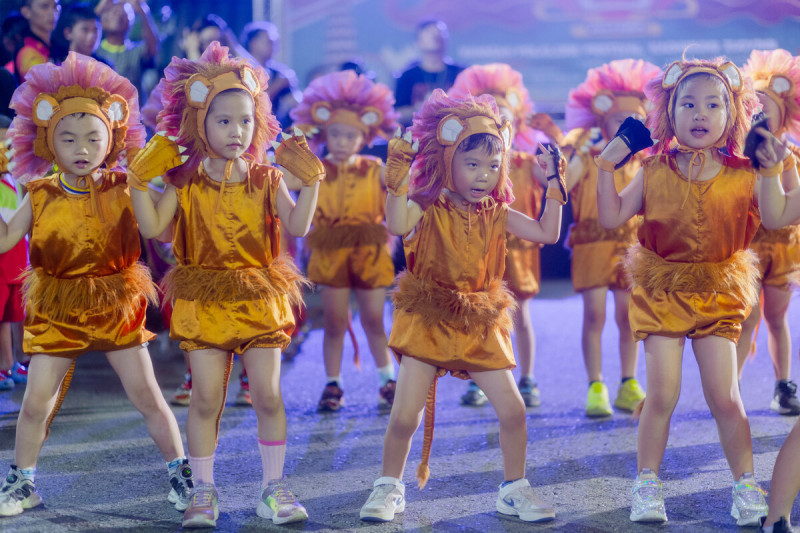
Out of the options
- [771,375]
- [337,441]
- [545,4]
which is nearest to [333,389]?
[337,441]

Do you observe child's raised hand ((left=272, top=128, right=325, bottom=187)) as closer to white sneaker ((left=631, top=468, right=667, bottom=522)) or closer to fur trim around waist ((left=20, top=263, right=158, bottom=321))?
fur trim around waist ((left=20, top=263, right=158, bottom=321))

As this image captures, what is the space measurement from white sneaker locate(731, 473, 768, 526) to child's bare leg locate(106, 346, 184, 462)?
6.09 ft

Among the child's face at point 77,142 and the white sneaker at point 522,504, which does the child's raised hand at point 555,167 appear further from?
the child's face at point 77,142


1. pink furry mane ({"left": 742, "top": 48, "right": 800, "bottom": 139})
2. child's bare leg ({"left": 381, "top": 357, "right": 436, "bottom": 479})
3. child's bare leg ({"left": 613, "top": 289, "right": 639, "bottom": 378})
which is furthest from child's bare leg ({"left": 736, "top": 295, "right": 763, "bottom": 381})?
child's bare leg ({"left": 381, "top": 357, "right": 436, "bottom": 479})

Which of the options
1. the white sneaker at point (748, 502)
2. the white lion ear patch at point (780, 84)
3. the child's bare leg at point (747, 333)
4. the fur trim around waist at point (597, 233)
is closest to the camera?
the white sneaker at point (748, 502)

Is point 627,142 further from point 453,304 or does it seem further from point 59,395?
point 59,395

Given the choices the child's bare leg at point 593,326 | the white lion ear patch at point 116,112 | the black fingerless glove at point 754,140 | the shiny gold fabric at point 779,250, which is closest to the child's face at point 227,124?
the white lion ear patch at point 116,112

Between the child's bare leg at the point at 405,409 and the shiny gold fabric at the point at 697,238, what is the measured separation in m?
0.73

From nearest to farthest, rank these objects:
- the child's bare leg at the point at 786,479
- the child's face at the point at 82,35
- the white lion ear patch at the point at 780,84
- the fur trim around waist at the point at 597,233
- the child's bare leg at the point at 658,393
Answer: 1. the child's bare leg at the point at 786,479
2. the child's bare leg at the point at 658,393
3. the white lion ear patch at the point at 780,84
4. the fur trim around waist at the point at 597,233
5. the child's face at the point at 82,35

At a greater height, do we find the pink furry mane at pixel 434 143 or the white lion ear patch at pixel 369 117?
the white lion ear patch at pixel 369 117

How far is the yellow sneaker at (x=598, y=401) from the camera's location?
396 cm

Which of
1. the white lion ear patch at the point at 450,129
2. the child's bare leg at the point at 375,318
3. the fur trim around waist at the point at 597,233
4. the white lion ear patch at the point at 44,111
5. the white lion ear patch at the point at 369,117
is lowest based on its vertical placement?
the child's bare leg at the point at 375,318

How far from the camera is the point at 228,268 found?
277cm

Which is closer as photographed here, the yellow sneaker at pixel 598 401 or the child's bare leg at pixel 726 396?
the child's bare leg at pixel 726 396
